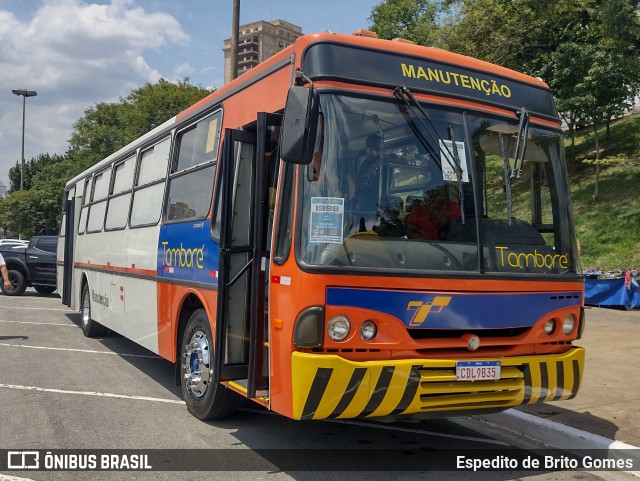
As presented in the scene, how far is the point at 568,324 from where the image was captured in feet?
16.9

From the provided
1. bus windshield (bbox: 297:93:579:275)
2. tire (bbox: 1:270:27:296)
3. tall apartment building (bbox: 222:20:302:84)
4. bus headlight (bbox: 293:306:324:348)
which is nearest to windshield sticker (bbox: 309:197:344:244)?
bus windshield (bbox: 297:93:579:275)

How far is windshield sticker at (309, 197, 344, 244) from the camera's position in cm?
432

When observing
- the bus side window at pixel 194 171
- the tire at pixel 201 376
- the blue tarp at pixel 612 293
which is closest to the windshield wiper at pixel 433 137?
the bus side window at pixel 194 171

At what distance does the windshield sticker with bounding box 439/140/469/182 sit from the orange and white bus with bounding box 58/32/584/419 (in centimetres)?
1

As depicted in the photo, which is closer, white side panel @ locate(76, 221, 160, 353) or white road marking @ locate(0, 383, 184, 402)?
white road marking @ locate(0, 383, 184, 402)

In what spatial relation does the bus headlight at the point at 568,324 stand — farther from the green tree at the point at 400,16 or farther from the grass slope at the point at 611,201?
the green tree at the point at 400,16

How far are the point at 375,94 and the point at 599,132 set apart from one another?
24.6 metres

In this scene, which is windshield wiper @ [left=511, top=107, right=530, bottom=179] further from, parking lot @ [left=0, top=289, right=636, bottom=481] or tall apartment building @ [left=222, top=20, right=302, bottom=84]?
tall apartment building @ [left=222, top=20, right=302, bottom=84]

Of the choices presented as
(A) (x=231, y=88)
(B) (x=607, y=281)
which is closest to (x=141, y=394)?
(A) (x=231, y=88)

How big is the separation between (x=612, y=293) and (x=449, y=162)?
12809 mm

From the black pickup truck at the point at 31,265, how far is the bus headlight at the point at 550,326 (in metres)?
18.8

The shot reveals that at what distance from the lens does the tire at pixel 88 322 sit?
11438 millimetres

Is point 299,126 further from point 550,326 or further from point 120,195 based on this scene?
point 120,195

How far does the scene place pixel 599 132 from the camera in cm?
2616
